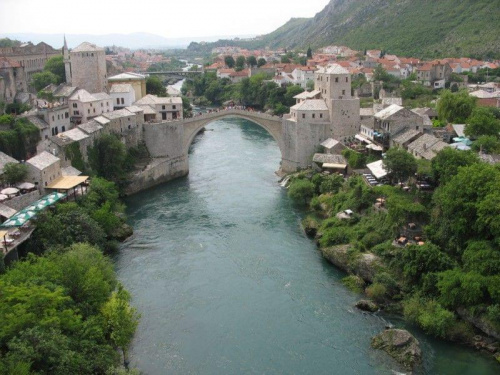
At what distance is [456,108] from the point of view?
3744 cm

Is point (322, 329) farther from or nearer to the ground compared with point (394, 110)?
nearer to the ground

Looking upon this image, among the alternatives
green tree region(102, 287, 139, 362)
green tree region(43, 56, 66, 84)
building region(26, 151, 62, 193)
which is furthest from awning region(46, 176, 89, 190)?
green tree region(43, 56, 66, 84)

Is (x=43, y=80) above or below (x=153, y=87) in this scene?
above

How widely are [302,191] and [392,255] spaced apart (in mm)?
10714

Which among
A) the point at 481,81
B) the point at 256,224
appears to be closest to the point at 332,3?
the point at 481,81

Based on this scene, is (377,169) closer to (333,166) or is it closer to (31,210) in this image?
(333,166)

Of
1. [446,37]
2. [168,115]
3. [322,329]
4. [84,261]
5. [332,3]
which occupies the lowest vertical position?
[322,329]

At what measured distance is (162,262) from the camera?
86.9ft

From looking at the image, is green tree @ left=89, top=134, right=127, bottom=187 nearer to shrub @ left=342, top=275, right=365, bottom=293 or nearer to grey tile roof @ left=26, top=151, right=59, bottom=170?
grey tile roof @ left=26, top=151, right=59, bottom=170

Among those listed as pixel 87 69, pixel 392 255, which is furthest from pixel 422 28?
pixel 392 255

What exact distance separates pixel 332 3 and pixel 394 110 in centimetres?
11593

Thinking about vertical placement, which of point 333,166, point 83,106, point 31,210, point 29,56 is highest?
point 29,56

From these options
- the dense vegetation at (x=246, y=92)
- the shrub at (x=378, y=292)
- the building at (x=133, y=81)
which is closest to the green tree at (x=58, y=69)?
the building at (x=133, y=81)

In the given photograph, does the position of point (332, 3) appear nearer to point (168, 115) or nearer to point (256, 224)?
point (168, 115)
